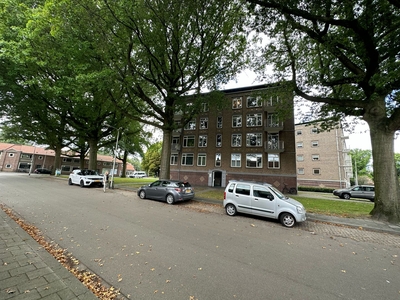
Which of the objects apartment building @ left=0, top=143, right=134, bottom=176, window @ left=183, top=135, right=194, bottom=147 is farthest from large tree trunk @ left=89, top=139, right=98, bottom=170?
apartment building @ left=0, top=143, right=134, bottom=176

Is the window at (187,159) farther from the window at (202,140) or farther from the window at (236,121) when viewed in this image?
the window at (236,121)

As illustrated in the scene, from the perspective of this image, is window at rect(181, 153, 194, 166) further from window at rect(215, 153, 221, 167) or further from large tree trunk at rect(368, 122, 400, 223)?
large tree trunk at rect(368, 122, 400, 223)

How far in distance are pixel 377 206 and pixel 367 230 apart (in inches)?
76.7

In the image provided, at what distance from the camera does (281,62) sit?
12422mm

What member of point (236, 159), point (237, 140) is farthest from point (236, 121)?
point (236, 159)

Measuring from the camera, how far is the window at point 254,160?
22125 millimetres

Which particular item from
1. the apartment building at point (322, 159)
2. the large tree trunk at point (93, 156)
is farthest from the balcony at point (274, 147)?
the large tree trunk at point (93, 156)

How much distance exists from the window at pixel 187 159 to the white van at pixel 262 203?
17.5 m

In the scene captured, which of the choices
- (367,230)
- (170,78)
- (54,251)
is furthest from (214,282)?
(170,78)

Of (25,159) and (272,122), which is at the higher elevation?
(272,122)

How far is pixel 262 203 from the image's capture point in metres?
7.79

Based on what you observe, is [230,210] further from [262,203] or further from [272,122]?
[272,122]

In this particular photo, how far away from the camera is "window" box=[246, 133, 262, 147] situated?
2262cm

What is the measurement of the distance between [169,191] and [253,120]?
16.8m
